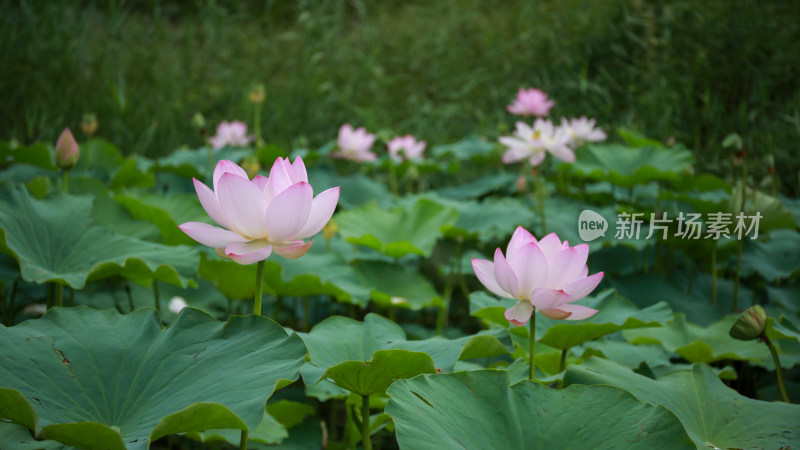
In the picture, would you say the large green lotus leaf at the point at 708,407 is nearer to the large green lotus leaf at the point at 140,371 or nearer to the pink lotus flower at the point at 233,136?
the large green lotus leaf at the point at 140,371

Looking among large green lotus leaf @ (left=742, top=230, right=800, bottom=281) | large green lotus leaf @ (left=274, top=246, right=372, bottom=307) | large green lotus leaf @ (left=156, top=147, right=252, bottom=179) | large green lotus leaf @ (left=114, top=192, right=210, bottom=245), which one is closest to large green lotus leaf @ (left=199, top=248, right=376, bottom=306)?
large green lotus leaf @ (left=274, top=246, right=372, bottom=307)

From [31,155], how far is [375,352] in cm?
141

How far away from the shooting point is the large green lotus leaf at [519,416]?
640 millimetres

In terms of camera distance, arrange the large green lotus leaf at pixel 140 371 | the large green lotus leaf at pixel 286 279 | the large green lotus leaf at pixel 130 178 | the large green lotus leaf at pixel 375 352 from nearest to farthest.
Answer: the large green lotus leaf at pixel 140 371
the large green lotus leaf at pixel 375 352
the large green lotus leaf at pixel 286 279
the large green lotus leaf at pixel 130 178

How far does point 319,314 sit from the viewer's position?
167 cm

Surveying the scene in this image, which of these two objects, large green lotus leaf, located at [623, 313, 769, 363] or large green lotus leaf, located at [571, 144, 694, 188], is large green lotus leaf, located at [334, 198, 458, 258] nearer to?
large green lotus leaf, located at [571, 144, 694, 188]

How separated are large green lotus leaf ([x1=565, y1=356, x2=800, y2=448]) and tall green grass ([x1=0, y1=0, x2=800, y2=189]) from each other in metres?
1.61

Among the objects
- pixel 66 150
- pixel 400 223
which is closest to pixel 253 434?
pixel 66 150

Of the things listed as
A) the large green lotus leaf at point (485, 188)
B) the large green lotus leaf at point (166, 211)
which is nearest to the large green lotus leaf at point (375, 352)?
the large green lotus leaf at point (166, 211)

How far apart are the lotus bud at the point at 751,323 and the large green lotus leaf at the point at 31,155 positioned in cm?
164

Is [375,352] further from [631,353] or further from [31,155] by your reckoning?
[31,155]

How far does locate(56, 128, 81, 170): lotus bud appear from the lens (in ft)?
3.90

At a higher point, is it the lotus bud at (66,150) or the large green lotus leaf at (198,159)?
the lotus bud at (66,150)

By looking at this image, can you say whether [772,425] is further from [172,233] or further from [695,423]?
[172,233]
